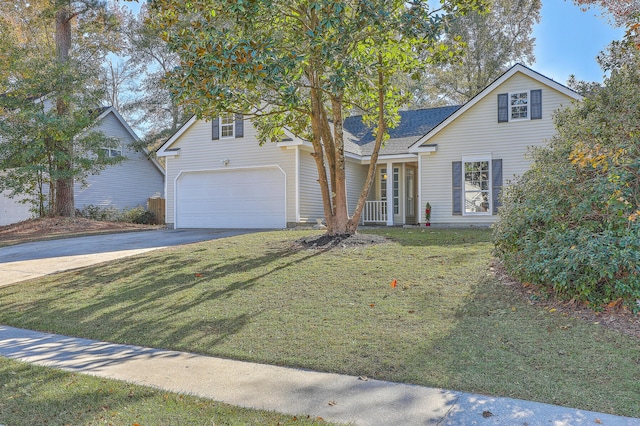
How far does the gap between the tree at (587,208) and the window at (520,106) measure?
6.16 metres

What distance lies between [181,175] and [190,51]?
1160 centimetres

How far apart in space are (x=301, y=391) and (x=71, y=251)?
1050 centimetres

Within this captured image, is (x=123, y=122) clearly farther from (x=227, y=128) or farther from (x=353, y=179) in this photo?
(x=353, y=179)

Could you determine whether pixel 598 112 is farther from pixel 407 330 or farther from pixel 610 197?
pixel 407 330

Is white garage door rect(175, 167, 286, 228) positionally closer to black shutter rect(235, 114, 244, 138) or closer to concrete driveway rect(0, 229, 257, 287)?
black shutter rect(235, 114, 244, 138)

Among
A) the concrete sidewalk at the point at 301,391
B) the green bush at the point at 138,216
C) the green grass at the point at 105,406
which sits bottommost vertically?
the concrete sidewalk at the point at 301,391

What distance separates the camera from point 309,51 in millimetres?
8867

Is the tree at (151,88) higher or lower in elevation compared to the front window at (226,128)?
higher

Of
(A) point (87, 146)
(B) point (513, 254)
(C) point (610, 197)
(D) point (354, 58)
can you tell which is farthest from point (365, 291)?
(A) point (87, 146)

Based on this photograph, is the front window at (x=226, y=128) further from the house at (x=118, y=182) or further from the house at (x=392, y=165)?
the house at (x=118, y=182)

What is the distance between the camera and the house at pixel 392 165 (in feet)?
49.0

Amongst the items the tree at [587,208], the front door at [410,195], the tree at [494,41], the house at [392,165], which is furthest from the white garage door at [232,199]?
the tree at [494,41]

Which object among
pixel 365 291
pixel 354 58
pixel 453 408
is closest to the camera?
pixel 453 408

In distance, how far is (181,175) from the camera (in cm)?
1916
